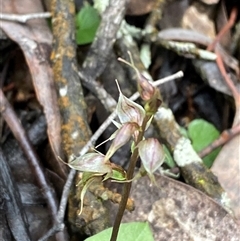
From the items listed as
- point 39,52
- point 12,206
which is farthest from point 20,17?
point 12,206

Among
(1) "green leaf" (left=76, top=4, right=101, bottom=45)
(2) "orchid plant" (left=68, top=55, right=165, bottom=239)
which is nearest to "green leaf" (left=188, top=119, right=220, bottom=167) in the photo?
(1) "green leaf" (left=76, top=4, right=101, bottom=45)

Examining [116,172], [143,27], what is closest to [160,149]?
[116,172]

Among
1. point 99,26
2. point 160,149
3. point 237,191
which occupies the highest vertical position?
point 160,149

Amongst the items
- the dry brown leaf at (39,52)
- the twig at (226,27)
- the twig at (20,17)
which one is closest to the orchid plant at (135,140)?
the dry brown leaf at (39,52)

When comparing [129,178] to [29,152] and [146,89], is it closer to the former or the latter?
[146,89]

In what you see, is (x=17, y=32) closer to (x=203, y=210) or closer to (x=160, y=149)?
(x=203, y=210)
